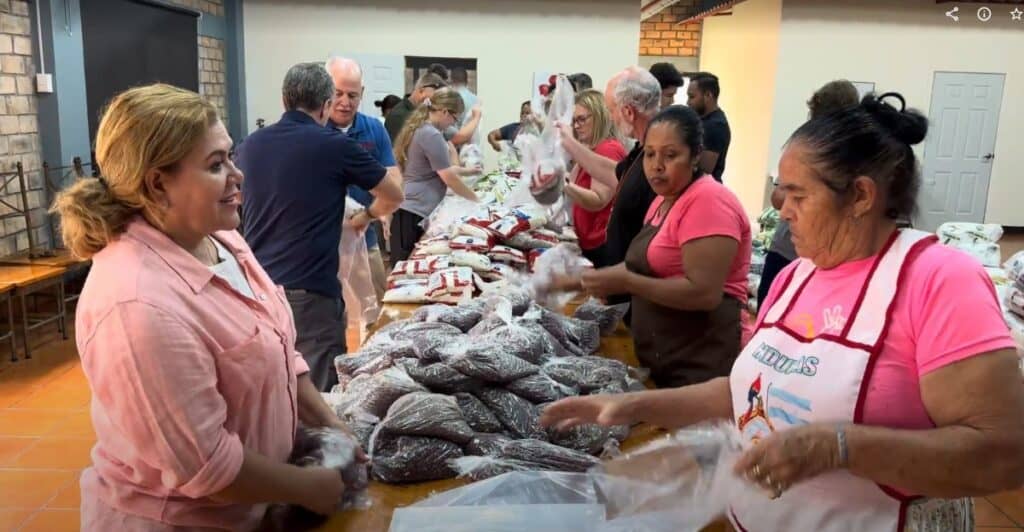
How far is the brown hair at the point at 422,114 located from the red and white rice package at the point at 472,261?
1392 mm

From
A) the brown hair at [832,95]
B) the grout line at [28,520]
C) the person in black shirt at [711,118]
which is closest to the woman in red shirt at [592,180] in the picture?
the person in black shirt at [711,118]

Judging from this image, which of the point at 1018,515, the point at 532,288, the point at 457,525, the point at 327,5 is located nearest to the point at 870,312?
the point at 457,525

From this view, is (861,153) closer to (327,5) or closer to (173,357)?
(173,357)

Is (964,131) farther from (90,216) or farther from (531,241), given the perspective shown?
(90,216)

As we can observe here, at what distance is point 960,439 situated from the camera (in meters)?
1.04

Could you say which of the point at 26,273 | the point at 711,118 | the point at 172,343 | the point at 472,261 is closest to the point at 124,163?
the point at 172,343

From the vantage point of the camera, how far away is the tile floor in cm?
296

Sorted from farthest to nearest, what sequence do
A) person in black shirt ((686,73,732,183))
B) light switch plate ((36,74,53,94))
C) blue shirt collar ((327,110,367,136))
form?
light switch plate ((36,74,53,94))
person in black shirt ((686,73,732,183))
blue shirt collar ((327,110,367,136))

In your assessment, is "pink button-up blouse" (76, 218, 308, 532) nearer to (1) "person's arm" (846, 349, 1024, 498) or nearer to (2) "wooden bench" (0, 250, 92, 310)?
(1) "person's arm" (846, 349, 1024, 498)

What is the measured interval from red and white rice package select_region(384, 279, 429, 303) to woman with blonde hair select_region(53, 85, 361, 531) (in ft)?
5.06

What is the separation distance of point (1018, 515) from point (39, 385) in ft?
16.2

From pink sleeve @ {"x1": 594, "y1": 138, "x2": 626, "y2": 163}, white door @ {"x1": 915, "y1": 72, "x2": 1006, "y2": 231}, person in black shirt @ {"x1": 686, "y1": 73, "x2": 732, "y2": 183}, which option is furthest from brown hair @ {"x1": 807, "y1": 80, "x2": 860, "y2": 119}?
white door @ {"x1": 915, "y1": 72, "x2": 1006, "y2": 231}

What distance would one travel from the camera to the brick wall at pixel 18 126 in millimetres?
5113

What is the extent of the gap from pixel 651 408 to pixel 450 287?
159cm
